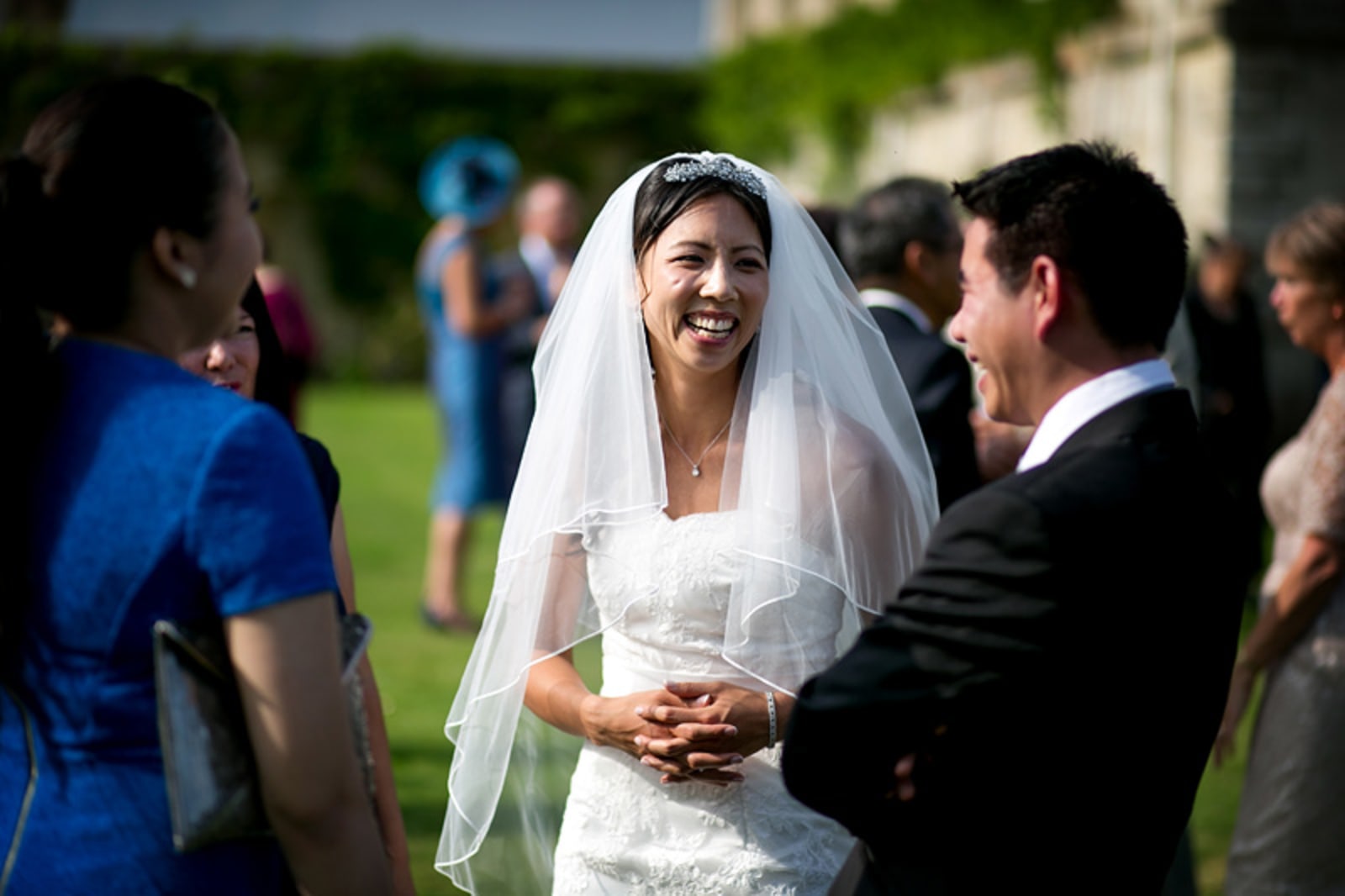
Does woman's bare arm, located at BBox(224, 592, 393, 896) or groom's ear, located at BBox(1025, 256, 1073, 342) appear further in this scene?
groom's ear, located at BBox(1025, 256, 1073, 342)

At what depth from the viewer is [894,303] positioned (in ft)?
13.8

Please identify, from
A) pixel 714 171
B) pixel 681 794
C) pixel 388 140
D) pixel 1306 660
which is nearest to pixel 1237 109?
pixel 1306 660

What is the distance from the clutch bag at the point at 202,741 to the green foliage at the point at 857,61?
10373 millimetres

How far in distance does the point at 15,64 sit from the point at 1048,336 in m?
22.0

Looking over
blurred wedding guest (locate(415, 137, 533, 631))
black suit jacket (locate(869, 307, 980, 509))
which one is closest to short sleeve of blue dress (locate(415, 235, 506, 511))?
blurred wedding guest (locate(415, 137, 533, 631))

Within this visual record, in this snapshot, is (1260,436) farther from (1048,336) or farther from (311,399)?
(311,399)

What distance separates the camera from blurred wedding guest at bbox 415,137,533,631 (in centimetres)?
812

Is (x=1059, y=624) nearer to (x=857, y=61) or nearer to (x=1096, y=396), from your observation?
(x=1096, y=396)

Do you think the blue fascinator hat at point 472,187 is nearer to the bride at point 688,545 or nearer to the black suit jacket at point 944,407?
the black suit jacket at point 944,407

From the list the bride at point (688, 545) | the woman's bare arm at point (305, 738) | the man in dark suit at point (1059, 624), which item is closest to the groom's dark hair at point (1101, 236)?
the man in dark suit at point (1059, 624)

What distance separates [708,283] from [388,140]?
2317 centimetres

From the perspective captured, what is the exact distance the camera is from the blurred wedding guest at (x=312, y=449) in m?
2.46

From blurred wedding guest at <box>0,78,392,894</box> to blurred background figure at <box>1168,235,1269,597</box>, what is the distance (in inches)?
274

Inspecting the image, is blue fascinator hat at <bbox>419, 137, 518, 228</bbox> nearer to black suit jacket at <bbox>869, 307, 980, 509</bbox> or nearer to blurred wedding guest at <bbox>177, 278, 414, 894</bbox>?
black suit jacket at <bbox>869, 307, 980, 509</bbox>
